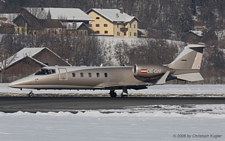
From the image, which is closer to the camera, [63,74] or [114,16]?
[63,74]

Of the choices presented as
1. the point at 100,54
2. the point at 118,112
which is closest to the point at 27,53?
the point at 100,54

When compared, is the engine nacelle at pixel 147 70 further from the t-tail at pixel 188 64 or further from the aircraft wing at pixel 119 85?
the t-tail at pixel 188 64

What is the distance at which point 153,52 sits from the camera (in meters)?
86.4

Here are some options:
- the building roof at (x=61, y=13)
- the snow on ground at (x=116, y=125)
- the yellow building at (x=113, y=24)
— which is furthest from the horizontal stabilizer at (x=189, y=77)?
the yellow building at (x=113, y=24)

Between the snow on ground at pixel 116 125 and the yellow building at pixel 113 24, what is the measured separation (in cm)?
11634

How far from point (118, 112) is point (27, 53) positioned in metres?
55.6

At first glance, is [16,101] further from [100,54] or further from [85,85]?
[100,54]

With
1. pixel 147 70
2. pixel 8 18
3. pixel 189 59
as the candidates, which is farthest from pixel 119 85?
pixel 8 18

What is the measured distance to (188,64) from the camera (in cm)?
3950

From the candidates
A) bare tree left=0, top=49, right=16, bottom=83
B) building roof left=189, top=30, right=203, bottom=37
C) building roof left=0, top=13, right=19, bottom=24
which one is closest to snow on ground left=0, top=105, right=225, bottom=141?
bare tree left=0, top=49, right=16, bottom=83

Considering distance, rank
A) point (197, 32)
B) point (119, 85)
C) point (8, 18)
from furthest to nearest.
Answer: point (197, 32), point (8, 18), point (119, 85)

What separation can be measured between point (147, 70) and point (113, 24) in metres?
106

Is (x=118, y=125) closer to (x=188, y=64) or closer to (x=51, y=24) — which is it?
(x=188, y=64)

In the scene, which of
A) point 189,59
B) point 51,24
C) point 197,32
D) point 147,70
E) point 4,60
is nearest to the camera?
point 147,70
